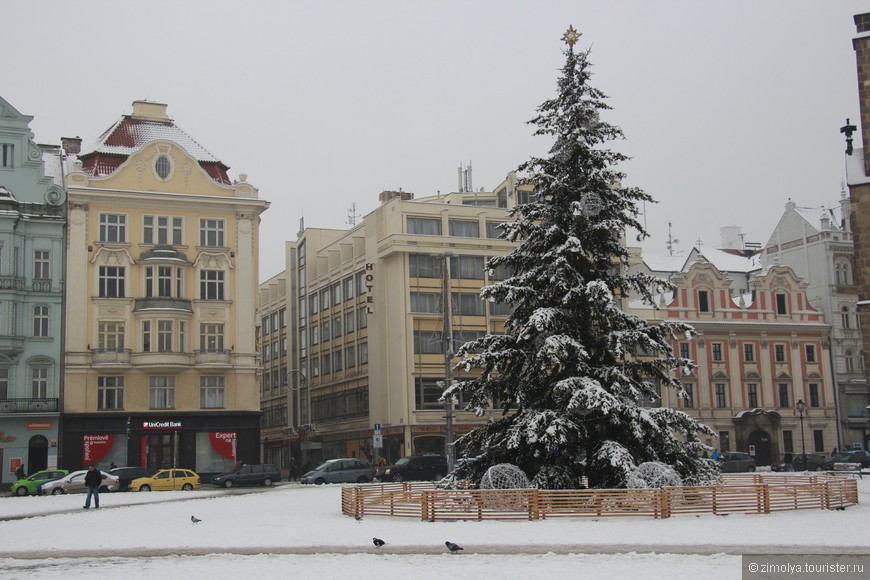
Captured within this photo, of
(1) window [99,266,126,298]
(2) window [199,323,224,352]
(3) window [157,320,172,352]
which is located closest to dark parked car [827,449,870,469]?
(2) window [199,323,224,352]

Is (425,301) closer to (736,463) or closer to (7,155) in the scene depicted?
(736,463)

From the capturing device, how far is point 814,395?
255ft

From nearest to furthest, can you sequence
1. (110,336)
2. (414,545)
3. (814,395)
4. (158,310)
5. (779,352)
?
1. (414,545)
2. (110,336)
3. (158,310)
4. (814,395)
5. (779,352)

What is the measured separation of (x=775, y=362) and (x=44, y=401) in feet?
169

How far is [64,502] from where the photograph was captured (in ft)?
130

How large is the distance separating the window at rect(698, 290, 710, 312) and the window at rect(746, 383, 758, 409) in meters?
6.51

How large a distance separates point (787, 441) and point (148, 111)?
50.9 m

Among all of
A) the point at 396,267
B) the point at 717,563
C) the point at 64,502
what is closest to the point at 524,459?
the point at 717,563

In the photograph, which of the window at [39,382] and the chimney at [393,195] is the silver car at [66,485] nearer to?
the window at [39,382]

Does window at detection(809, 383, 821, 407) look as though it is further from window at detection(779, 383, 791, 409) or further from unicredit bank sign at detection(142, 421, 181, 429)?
unicredit bank sign at detection(142, 421, 181, 429)

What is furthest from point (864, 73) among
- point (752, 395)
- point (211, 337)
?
point (752, 395)

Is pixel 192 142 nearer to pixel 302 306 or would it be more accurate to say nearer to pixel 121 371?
pixel 121 371

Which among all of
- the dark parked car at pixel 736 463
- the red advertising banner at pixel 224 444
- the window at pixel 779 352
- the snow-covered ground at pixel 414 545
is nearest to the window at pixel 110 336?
the red advertising banner at pixel 224 444

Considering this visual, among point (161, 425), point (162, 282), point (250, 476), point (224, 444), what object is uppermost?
point (162, 282)
